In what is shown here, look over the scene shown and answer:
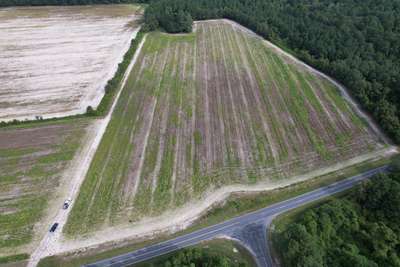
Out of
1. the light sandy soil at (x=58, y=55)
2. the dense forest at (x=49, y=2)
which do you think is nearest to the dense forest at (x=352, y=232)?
the light sandy soil at (x=58, y=55)

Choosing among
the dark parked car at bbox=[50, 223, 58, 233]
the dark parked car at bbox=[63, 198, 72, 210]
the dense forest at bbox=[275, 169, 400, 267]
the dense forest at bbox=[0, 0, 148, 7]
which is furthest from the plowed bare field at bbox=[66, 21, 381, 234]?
the dense forest at bbox=[0, 0, 148, 7]

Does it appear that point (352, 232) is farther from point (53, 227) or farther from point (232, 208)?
point (53, 227)

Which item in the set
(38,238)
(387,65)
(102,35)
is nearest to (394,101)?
(387,65)

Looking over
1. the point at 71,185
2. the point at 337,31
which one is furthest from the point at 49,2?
the point at 337,31

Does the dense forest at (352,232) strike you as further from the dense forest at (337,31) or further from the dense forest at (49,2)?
the dense forest at (49,2)

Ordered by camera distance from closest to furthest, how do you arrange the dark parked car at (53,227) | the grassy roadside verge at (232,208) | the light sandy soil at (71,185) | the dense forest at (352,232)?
the dense forest at (352,232) < the grassy roadside verge at (232,208) < the light sandy soil at (71,185) < the dark parked car at (53,227)

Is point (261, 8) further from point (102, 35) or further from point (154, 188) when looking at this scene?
point (154, 188)
